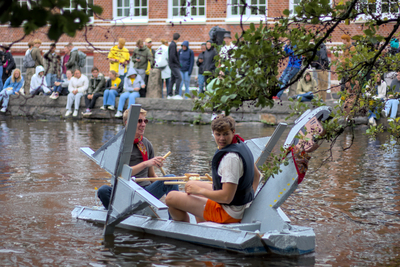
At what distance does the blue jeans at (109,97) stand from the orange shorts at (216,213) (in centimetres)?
1443

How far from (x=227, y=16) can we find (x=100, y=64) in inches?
256

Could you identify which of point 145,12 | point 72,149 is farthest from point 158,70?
point 145,12

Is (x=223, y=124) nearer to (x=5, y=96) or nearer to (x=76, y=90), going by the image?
(x=76, y=90)

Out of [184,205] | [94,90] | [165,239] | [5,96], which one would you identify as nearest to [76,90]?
[94,90]

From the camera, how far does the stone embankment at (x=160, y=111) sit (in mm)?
17953

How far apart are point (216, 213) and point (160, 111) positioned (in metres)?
14.0

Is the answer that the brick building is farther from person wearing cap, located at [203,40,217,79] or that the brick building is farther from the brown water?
the brown water

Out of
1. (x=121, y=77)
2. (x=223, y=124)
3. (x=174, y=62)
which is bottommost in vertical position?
(x=121, y=77)

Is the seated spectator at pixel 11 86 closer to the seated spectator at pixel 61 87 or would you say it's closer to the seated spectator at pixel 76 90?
the seated spectator at pixel 61 87

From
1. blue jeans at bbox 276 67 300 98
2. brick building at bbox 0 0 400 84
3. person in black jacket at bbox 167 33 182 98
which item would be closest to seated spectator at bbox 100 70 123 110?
person in black jacket at bbox 167 33 182 98

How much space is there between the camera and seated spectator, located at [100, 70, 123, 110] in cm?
1973

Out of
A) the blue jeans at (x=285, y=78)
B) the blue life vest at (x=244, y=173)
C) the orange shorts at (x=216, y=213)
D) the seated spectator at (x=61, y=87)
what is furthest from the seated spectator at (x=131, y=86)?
the blue life vest at (x=244, y=173)

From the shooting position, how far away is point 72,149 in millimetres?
12695

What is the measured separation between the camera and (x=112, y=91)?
64.5 feet
